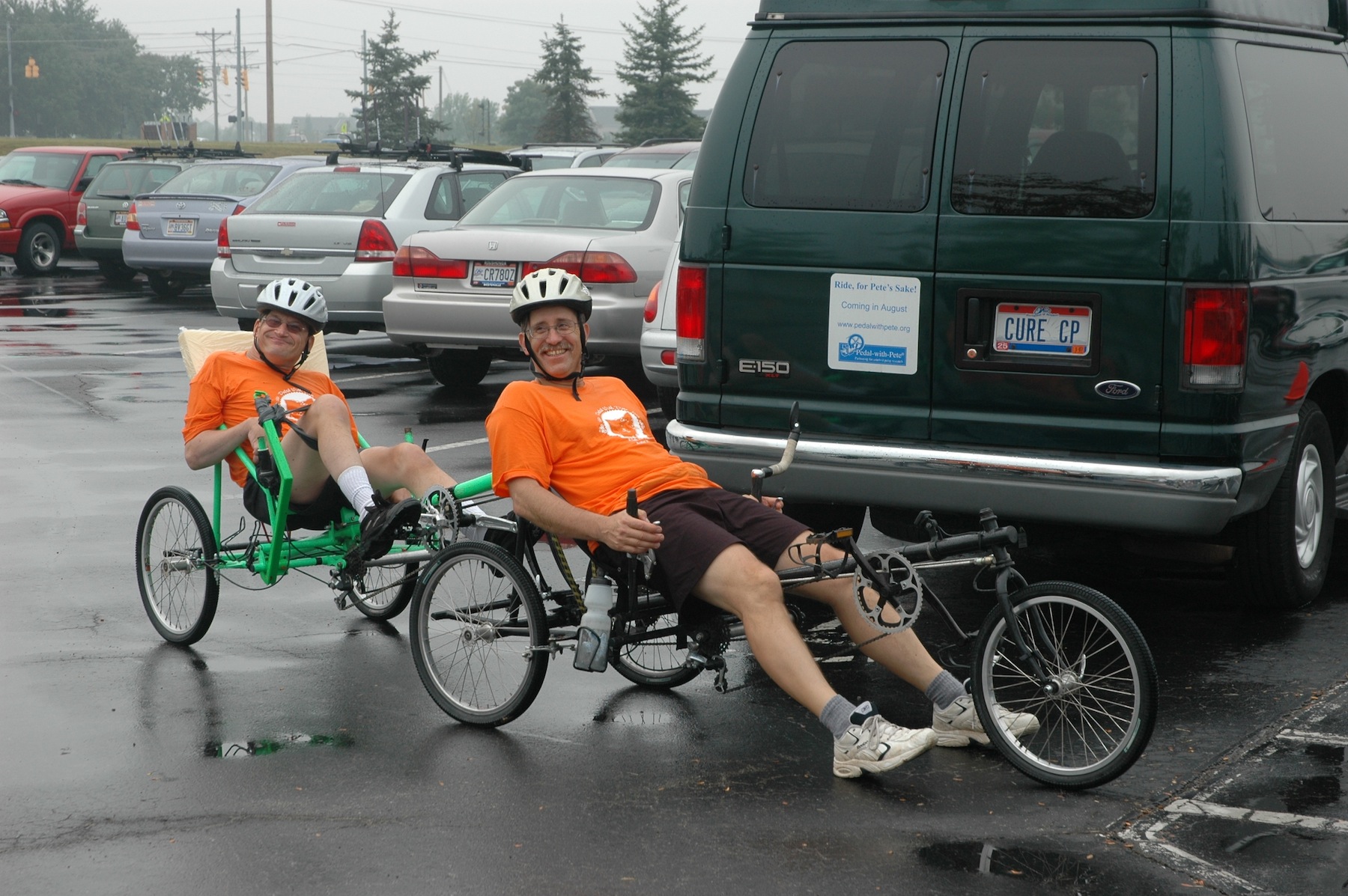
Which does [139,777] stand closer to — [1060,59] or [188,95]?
[1060,59]

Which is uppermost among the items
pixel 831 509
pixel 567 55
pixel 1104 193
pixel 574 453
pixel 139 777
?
pixel 567 55

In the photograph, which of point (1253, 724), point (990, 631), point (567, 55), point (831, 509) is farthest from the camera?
point (567, 55)

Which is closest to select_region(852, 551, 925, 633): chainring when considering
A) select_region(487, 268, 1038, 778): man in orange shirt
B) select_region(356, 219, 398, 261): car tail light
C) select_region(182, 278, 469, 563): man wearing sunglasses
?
select_region(487, 268, 1038, 778): man in orange shirt

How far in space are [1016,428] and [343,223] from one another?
9117 millimetres

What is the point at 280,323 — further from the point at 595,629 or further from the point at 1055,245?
the point at 1055,245

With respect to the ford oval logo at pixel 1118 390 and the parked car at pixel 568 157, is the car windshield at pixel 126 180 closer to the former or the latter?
the parked car at pixel 568 157

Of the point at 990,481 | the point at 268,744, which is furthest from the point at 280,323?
the point at 990,481

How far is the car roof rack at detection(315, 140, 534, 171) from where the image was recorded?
1500 cm

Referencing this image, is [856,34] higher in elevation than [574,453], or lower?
higher

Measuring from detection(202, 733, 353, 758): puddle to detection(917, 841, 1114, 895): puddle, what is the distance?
192 cm

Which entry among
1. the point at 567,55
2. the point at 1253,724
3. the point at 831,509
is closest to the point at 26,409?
the point at 831,509

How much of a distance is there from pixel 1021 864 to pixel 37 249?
77.7 feet

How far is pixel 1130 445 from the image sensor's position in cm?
547

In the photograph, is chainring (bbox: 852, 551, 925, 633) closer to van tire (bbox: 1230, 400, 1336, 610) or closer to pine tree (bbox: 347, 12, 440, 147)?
van tire (bbox: 1230, 400, 1336, 610)
